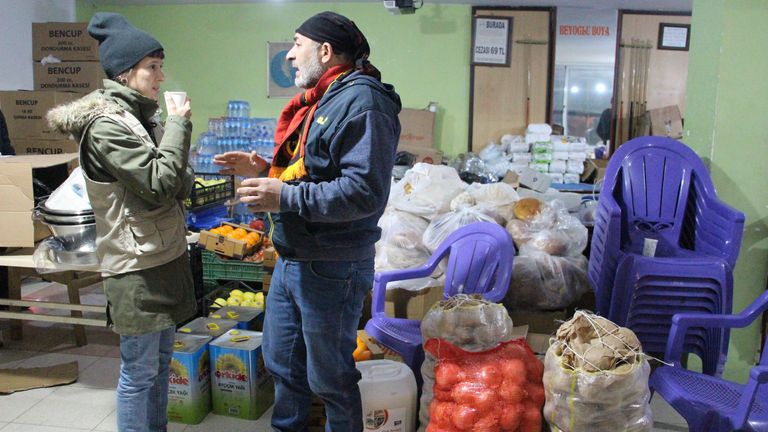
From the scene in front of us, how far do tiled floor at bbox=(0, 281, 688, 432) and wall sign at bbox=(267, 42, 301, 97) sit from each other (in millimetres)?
4087

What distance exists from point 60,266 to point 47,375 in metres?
0.74

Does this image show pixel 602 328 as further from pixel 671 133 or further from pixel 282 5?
pixel 282 5

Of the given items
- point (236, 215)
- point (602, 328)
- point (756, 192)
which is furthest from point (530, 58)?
point (602, 328)

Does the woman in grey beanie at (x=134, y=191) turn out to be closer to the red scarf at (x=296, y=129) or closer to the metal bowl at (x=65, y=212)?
the red scarf at (x=296, y=129)

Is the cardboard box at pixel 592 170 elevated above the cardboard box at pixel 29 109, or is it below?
below

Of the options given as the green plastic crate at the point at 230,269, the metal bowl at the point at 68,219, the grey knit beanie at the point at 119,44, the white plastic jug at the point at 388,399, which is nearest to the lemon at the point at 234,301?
the green plastic crate at the point at 230,269

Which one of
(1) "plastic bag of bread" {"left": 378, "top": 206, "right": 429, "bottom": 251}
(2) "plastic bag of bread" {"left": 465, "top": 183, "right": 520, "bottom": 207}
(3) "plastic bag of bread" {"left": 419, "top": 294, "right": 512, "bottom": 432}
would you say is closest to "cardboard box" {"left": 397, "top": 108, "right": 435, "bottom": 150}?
(2) "plastic bag of bread" {"left": 465, "top": 183, "right": 520, "bottom": 207}

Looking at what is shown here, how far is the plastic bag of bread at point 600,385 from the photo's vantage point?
179cm

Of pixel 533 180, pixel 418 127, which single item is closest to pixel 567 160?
pixel 533 180

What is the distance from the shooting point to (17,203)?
8.98 feet

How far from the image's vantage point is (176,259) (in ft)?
6.53

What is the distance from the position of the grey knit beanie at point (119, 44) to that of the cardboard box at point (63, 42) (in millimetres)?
4164

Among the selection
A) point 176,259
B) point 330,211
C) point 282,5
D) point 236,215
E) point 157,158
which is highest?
point 282,5

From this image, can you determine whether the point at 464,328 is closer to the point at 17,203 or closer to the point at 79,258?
the point at 79,258
